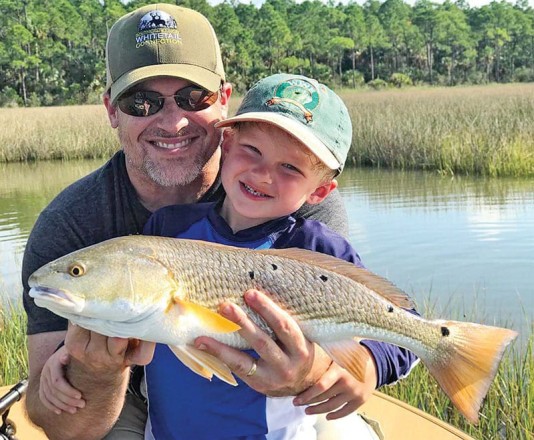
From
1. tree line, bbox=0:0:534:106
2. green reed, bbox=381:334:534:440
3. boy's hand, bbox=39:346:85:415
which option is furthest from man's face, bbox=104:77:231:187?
tree line, bbox=0:0:534:106

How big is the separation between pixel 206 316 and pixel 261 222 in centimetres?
69

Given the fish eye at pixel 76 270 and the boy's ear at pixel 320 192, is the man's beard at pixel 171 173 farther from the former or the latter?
the fish eye at pixel 76 270

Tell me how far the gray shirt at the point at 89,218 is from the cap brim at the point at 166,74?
0.39 meters

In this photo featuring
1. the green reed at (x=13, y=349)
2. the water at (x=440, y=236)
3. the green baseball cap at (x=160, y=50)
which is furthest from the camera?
the water at (x=440, y=236)

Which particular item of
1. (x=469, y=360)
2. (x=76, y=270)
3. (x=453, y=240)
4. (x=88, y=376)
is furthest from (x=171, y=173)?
(x=453, y=240)

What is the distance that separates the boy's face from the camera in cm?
240

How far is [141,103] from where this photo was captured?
3.00m

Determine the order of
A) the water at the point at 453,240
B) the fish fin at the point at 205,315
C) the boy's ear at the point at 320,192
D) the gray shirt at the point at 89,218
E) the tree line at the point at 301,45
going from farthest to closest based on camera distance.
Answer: the tree line at the point at 301,45 → the water at the point at 453,240 → the gray shirt at the point at 89,218 → the boy's ear at the point at 320,192 → the fish fin at the point at 205,315

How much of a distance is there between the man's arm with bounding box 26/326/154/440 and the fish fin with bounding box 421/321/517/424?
908 mm

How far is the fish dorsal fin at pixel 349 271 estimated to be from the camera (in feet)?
6.96

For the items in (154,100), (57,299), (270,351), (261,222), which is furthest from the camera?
(154,100)

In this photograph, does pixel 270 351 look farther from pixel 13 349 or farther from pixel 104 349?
pixel 13 349

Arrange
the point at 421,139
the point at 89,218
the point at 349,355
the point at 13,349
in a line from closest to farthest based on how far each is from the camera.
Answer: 1. the point at 349,355
2. the point at 89,218
3. the point at 13,349
4. the point at 421,139

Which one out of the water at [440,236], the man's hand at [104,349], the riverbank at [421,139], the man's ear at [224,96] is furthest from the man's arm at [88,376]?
the riverbank at [421,139]
